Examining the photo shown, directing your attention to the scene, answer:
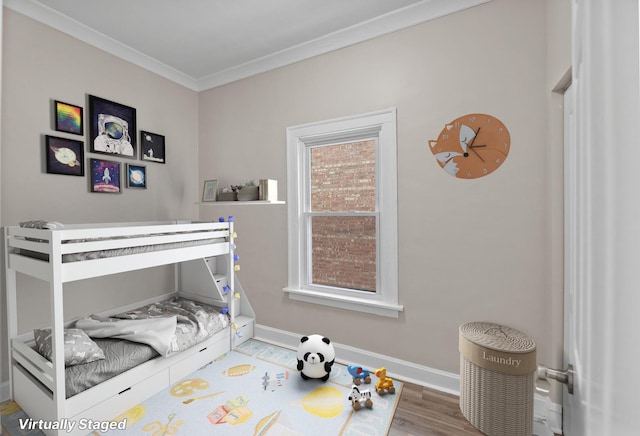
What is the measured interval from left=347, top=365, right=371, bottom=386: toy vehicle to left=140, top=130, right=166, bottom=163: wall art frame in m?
2.65

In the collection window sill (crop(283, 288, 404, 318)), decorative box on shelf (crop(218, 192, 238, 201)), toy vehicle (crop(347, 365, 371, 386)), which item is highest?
decorative box on shelf (crop(218, 192, 238, 201))

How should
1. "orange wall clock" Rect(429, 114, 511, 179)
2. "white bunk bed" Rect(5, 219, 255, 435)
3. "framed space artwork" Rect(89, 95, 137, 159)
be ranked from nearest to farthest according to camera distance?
"white bunk bed" Rect(5, 219, 255, 435)
"orange wall clock" Rect(429, 114, 511, 179)
"framed space artwork" Rect(89, 95, 137, 159)

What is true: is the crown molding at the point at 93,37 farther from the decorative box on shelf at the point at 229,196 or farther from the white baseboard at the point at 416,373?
the white baseboard at the point at 416,373

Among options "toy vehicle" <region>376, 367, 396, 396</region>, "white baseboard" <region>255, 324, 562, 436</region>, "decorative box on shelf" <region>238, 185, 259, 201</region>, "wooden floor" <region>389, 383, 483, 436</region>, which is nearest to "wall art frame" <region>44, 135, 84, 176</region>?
"decorative box on shelf" <region>238, 185, 259, 201</region>

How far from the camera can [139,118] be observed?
9.45 ft

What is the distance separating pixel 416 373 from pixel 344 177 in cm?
167

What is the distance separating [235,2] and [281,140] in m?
1.10

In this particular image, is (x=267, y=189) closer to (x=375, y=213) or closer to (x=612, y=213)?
(x=375, y=213)

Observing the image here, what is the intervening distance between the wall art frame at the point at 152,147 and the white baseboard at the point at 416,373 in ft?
6.68

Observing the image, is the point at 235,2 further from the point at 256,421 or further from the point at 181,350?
the point at 256,421

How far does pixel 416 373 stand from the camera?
7.45ft

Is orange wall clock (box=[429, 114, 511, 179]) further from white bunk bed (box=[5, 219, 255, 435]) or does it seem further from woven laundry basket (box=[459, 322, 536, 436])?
white bunk bed (box=[5, 219, 255, 435])

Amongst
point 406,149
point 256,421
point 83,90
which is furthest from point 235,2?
point 256,421

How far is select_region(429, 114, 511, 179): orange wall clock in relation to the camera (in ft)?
6.55
